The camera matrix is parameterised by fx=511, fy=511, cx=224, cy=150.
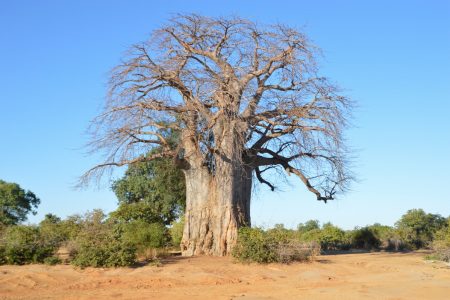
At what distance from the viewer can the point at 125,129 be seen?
15.7m

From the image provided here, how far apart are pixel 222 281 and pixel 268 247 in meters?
2.95

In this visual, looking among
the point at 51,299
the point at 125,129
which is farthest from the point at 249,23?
the point at 51,299

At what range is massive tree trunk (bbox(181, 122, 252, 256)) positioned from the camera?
16203 millimetres

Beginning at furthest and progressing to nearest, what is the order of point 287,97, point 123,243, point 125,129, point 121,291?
point 287,97 < point 125,129 < point 123,243 < point 121,291

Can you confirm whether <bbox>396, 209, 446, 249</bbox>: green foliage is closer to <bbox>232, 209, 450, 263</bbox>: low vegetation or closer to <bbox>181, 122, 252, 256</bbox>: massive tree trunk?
<bbox>232, 209, 450, 263</bbox>: low vegetation

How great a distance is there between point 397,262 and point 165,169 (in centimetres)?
1054

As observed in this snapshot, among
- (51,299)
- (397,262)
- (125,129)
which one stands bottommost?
(51,299)

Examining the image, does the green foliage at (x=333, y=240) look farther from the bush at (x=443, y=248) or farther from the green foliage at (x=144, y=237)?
the green foliage at (x=144, y=237)

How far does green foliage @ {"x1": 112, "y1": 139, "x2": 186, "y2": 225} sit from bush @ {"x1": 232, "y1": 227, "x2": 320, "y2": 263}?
9.44 metres

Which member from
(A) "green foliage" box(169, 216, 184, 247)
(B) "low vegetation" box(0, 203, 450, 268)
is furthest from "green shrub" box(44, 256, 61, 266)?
(A) "green foliage" box(169, 216, 184, 247)

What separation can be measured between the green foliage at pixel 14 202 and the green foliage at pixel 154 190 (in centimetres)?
1371

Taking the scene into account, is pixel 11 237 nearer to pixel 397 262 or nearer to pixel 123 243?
pixel 123 243

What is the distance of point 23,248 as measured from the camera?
1366 centimetres

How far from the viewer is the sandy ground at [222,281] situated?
10258 mm
